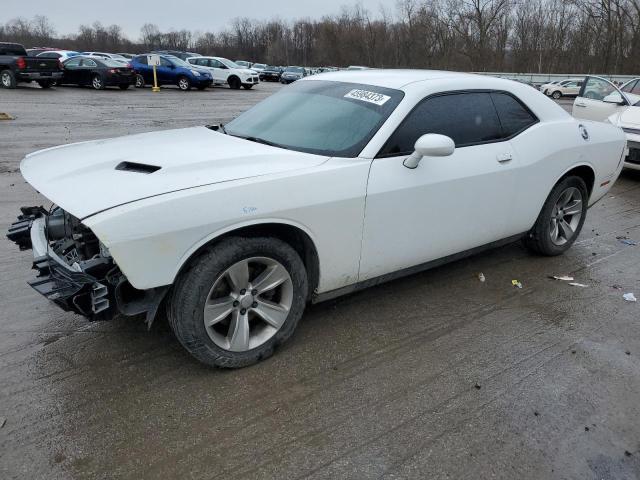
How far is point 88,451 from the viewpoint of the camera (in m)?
2.38

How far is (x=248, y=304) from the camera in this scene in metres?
2.95

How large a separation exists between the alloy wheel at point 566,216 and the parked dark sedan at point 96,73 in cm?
2305

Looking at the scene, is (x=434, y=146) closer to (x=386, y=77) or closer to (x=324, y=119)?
(x=324, y=119)

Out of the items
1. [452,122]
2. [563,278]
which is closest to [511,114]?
[452,122]

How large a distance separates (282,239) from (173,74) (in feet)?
84.7

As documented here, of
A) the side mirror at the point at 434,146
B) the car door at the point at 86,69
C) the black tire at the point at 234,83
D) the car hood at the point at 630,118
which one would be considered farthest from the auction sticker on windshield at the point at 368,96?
the black tire at the point at 234,83

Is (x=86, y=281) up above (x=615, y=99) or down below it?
below

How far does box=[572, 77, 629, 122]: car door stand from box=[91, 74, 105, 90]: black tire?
20593 mm

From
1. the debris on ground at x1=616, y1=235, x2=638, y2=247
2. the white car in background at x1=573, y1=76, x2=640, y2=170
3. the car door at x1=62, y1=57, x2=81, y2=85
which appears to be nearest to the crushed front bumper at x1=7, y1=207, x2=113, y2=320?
the debris on ground at x1=616, y1=235, x2=638, y2=247

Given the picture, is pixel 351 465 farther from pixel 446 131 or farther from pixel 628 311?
pixel 628 311

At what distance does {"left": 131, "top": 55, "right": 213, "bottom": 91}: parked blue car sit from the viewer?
2600 cm

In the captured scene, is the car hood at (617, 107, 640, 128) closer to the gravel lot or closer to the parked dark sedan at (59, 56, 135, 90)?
the gravel lot

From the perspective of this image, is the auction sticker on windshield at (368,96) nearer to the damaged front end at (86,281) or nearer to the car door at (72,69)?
the damaged front end at (86,281)

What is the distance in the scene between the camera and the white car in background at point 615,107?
824 cm
